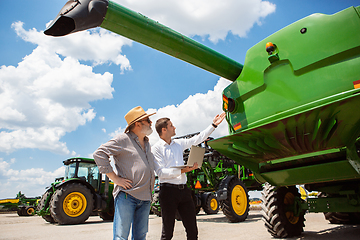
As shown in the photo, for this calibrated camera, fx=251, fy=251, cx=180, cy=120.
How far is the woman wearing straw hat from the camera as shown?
212 centimetres

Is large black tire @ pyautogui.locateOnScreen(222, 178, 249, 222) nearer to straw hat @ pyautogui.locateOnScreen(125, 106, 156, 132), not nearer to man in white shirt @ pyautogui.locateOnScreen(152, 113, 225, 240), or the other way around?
man in white shirt @ pyautogui.locateOnScreen(152, 113, 225, 240)

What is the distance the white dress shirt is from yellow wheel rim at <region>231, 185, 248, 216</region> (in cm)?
443

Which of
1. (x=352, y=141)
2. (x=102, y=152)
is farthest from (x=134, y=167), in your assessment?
(x=352, y=141)

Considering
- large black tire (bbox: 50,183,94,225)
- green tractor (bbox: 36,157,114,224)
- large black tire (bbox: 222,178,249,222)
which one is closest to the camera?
large black tire (bbox: 222,178,249,222)

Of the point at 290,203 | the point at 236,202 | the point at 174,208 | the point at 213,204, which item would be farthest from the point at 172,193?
the point at 213,204

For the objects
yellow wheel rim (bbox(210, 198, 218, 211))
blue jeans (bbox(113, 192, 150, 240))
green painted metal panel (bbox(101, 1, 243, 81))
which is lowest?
yellow wheel rim (bbox(210, 198, 218, 211))

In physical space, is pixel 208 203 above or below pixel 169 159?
below

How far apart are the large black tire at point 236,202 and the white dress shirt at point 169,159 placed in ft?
13.5

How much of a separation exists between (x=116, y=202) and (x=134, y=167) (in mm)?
334

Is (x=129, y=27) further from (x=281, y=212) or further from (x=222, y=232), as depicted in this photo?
(x=222, y=232)

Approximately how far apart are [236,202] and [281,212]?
11.1 feet

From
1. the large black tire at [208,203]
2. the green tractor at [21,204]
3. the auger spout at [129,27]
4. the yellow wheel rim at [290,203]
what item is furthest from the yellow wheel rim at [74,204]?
the green tractor at [21,204]

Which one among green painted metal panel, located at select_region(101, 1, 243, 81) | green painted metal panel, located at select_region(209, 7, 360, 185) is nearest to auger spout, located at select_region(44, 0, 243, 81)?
green painted metal panel, located at select_region(101, 1, 243, 81)

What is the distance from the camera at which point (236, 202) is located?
723 cm
